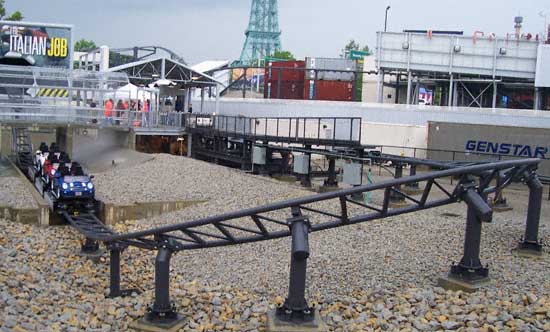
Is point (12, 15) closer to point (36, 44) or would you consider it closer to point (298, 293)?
point (36, 44)

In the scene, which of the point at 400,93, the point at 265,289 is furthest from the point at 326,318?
the point at 400,93

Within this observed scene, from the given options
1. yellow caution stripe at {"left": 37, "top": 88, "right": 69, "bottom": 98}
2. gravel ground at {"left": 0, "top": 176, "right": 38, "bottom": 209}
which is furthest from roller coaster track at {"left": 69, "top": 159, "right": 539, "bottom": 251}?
yellow caution stripe at {"left": 37, "top": 88, "right": 69, "bottom": 98}

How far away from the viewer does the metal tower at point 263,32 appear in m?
145

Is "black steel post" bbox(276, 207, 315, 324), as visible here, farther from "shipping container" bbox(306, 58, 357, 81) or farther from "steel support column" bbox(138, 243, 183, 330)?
"shipping container" bbox(306, 58, 357, 81)

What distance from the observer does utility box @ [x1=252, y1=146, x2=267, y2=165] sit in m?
25.4

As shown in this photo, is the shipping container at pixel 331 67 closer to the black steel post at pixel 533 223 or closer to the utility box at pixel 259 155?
the utility box at pixel 259 155

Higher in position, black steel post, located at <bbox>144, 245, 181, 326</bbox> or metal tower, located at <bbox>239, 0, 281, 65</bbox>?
metal tower, located at <bbox>239, 0, 281, 65</bbox>

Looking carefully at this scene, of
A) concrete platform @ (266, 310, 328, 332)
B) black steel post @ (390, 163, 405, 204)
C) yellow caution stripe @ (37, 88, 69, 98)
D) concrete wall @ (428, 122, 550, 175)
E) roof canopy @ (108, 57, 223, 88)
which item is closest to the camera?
concrete platform @ (266, 310, 328, 332)

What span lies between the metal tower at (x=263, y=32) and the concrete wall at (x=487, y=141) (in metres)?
117

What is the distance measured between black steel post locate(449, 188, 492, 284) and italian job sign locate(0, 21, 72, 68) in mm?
30577

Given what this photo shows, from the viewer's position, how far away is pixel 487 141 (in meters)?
28.7

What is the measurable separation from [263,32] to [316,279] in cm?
13697

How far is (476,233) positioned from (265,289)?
12.5 ft

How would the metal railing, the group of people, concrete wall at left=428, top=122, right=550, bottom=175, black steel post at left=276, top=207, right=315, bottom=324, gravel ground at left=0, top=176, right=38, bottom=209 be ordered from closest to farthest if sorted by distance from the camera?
black steel post at left=276, top=207, right=315, bottom=324 < gravel ground at left=0, top=176, right=38, bottom=209 < the metal railing < concrete wall at left=428, top=122, right=550, bottom=175 < the group of people
